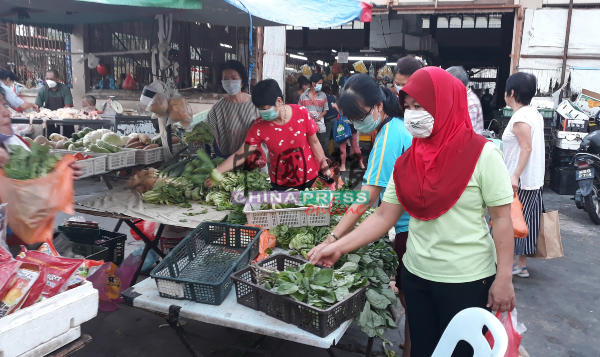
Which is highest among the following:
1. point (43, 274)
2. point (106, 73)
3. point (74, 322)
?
point (106, 73)

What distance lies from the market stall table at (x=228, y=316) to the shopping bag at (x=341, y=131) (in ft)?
23.2

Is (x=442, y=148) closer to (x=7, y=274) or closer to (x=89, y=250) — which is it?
(x=7, y=274)

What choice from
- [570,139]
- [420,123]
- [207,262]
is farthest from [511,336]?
[570,139]

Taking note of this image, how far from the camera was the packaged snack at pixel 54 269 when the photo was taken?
6.36 ft

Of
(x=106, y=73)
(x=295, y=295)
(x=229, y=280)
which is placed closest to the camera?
(x=295, y=295)

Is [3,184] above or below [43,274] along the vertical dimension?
above

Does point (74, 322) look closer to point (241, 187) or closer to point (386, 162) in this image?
point (386, 162)

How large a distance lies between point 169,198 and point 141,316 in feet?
3.32

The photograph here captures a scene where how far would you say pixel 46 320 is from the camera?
5.83 ft

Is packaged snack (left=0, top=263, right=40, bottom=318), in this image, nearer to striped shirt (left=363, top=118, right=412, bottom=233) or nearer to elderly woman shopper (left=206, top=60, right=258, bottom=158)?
striped shirt (left=363, top=118, right=412, bottom=233)

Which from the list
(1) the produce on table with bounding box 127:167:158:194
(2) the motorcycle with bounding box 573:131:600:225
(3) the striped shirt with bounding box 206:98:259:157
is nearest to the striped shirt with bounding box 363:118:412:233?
(3) the striped shirt with bounding box 206:98:259:157

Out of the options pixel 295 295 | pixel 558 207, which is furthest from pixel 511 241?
pixel 558 207

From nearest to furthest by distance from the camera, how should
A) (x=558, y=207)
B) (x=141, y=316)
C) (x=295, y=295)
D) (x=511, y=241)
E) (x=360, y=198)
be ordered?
1. (x=511, y=241)
2. (x=295, y=295)
3. (x=360, y=198)
4. (x=141, y=316)
5. (x=558, y=207)

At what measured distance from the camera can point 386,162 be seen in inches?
96.3
